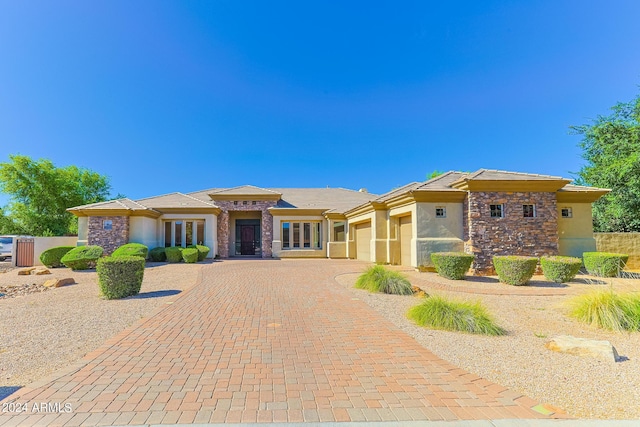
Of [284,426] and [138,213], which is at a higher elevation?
[138,213]

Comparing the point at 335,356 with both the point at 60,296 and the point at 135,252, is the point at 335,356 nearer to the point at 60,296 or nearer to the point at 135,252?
the point at 60,296

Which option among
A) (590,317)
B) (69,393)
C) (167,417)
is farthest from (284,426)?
(590,317)

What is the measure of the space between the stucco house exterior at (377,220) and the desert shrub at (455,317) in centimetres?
752

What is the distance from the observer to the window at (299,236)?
78.1 ft

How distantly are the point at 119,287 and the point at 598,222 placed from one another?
93.6ft

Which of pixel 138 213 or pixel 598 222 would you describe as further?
pixel 598 222

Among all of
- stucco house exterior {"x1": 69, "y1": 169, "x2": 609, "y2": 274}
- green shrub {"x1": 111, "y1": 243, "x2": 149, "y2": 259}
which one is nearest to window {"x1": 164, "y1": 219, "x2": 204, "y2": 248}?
stucco house exterior {"x1": 69, "y1": 169, "x2": 609, "y2": 274}

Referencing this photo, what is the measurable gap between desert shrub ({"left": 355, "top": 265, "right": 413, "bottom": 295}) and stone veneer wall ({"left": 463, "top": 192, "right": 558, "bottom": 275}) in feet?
18.1

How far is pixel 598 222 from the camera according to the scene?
22234mm

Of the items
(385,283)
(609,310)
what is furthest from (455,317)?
(385,283)

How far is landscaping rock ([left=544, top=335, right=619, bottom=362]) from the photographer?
14.7 ft

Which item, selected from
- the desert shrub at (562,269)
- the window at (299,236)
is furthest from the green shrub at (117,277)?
the window at (299,236)

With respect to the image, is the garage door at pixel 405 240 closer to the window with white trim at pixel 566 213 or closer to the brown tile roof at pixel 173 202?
the window with white trim at pixel 566 213

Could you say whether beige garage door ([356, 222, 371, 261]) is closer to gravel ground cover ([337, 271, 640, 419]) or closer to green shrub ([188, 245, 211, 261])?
green shrub ([188, 245, 211, 261])
